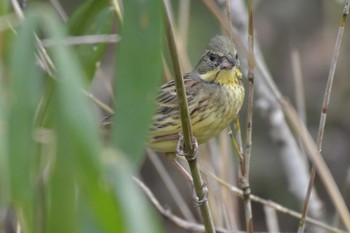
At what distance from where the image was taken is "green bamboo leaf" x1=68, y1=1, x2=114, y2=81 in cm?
303

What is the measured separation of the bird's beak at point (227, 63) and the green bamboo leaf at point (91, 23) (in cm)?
49

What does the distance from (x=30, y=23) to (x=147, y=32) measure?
0.91 feet

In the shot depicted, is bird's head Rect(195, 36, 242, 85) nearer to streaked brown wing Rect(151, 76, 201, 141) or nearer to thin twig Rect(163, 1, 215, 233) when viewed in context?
streaked brown wing Rect(151, 76, 201, 141)

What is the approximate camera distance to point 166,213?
3404mm

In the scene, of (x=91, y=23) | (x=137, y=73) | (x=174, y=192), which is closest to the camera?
(x=137, y=73)

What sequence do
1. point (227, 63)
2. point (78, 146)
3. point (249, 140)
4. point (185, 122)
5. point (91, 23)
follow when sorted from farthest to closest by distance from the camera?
point (227, 63)
point (91, 23)
point (249, 140)
point (185, 122)
point (78, 146)

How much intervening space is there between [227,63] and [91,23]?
59 centimetres

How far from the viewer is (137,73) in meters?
1.95

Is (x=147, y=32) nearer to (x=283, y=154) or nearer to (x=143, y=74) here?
(x=143, y=74)

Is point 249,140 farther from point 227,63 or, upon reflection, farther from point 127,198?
point 127,198

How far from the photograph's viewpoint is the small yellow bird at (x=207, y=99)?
341 centimetres

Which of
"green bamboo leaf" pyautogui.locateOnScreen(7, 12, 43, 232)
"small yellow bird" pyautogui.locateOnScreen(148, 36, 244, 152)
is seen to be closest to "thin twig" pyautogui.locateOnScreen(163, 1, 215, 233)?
"green bamboo leaf" pyautogui.locateOnScreen(7, 12, 43, 232)

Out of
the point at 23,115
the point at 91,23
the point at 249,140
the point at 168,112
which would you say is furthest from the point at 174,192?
the point at 23,115

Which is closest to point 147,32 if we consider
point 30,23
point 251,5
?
point 30,23
